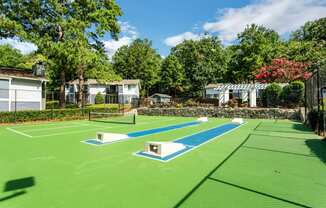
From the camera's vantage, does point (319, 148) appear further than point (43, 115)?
No

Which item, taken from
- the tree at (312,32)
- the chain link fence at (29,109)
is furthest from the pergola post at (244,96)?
the tree at (312,32)

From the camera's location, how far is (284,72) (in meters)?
26.8

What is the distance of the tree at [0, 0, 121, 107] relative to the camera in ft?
66.2

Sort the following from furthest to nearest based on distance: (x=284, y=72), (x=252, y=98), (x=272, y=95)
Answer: (x=284, y=72) → (x=252, y=98) → (x=272, y=95)

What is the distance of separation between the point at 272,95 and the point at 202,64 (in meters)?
21.1

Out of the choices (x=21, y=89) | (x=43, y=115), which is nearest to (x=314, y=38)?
(x=43, y=115)

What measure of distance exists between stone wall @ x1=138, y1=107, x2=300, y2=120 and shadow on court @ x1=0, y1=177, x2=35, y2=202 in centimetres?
1819

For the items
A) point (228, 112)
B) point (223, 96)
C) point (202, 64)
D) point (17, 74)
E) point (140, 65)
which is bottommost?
point (228, 112)

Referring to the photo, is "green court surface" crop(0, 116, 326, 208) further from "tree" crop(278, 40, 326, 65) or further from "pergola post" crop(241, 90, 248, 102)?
"tree" crop(278, 40, 326, 65)

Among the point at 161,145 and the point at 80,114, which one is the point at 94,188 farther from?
the point at 80,114

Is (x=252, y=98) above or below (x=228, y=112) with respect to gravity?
above

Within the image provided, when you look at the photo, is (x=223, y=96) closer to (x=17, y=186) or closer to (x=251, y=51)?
(x=251, y=51)

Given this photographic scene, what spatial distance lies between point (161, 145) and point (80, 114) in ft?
50.4

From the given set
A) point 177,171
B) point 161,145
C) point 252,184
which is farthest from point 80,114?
point 252,184
